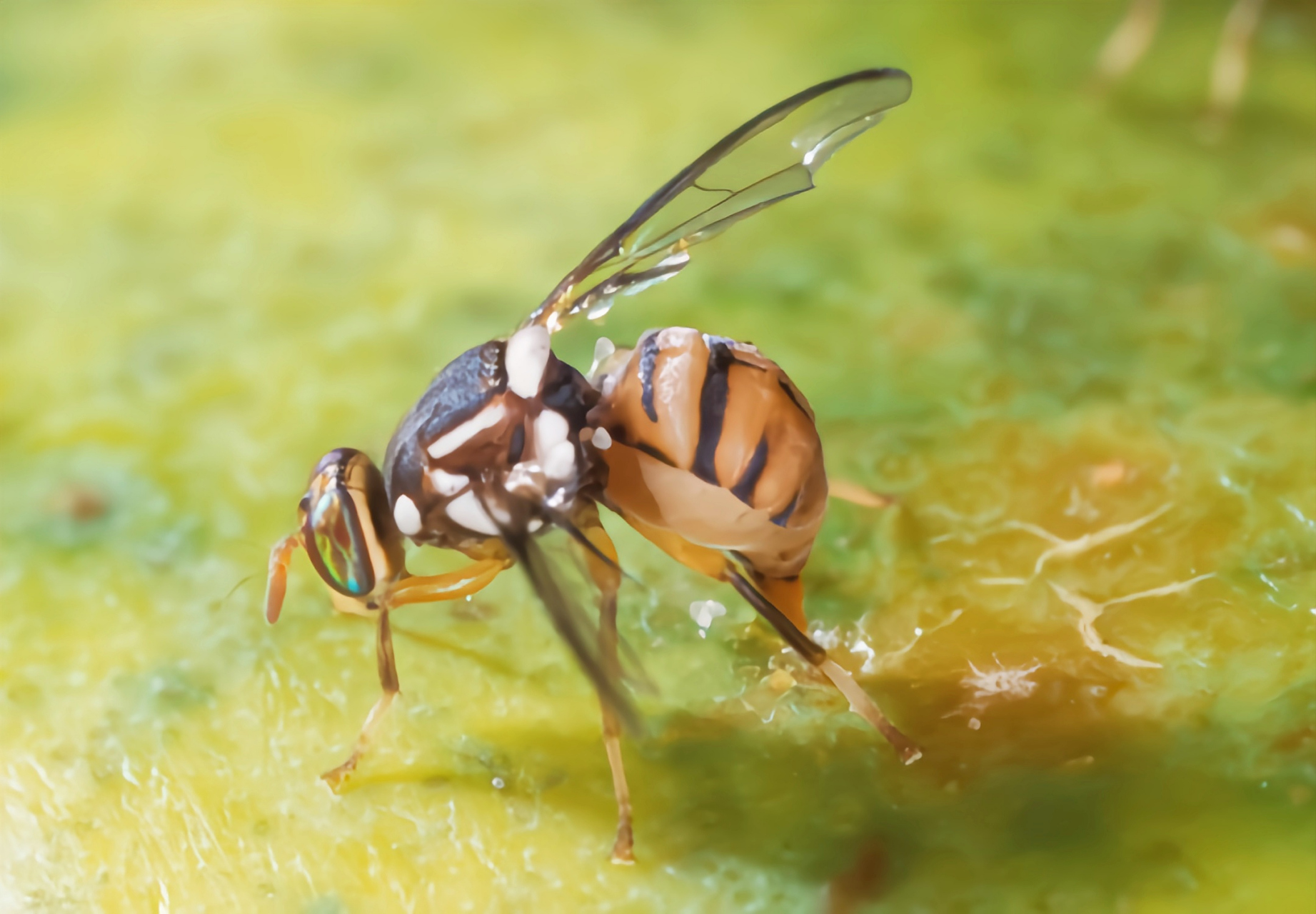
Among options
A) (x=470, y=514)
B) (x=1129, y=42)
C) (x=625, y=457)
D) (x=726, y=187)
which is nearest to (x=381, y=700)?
(x=470, y=514)

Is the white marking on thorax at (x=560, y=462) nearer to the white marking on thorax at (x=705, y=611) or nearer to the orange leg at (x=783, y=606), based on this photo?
the orange leg at (x=783, y=606)

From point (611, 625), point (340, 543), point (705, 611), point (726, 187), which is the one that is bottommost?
point (705, 611)

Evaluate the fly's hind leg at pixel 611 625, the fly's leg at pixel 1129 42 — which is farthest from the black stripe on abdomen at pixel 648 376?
the fly's leg at pixel 1129 42

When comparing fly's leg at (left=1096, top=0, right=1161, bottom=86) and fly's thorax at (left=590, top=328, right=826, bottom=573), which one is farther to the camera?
fly's leg at (left=1096, top=0, right=1161, bottom=86)

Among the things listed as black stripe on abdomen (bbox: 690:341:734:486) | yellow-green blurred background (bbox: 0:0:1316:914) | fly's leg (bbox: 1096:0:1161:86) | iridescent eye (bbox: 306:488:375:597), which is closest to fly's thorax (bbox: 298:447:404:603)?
iridescent eye (bbox: 306:488:375:597)

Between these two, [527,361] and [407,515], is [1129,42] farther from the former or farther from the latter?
[407,515]

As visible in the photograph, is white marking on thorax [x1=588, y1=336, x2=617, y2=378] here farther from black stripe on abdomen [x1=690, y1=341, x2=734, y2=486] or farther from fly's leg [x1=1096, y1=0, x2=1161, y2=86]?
fly's leg [x1=1096, y1=0, x2=1161, y2=86]
